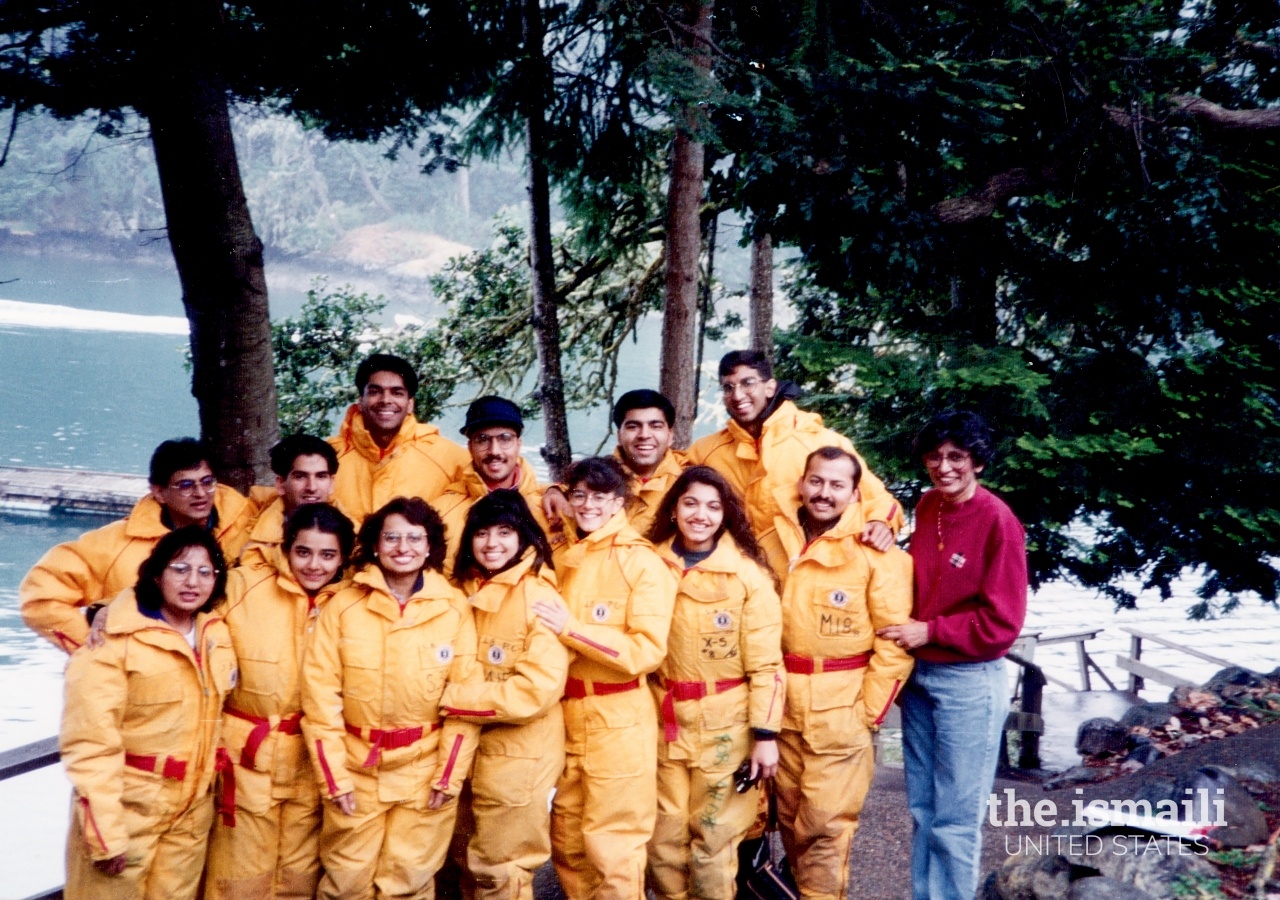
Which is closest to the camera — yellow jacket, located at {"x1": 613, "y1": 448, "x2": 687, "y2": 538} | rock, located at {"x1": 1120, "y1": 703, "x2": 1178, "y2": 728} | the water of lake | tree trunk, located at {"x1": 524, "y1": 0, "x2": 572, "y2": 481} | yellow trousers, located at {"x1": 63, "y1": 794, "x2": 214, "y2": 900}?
yellow trousers, located at {"x1": 63, "y1": 794, "x2": 214, "y2": 900}

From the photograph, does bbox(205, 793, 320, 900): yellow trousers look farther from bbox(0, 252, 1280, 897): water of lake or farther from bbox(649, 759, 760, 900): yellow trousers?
bbox(0, 252, 1280, 897): water of lake

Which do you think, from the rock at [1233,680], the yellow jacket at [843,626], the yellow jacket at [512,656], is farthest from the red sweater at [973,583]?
the rock at [1233,680]

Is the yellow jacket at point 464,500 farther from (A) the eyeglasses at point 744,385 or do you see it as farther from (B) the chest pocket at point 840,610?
(B) the chest pocket at point 840,610

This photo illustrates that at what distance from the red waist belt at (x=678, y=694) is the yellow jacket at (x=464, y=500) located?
0.77 metres

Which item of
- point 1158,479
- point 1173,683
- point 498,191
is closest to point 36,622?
point 1158,479

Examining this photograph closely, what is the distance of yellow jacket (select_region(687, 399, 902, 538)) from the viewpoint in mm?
3830

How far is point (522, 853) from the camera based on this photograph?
3273 mm

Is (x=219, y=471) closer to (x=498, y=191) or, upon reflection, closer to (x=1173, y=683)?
(x=1173, y=683)

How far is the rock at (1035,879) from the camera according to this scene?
3.86 meters

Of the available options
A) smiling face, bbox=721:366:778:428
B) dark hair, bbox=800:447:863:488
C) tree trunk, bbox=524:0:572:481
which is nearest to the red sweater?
dark hair, bbox=800:447:863:488

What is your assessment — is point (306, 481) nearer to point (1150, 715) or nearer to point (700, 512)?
point (700, 512)

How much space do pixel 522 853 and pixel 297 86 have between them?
4.16 metres

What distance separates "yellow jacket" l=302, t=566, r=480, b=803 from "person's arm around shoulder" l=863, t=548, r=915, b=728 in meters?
1.47

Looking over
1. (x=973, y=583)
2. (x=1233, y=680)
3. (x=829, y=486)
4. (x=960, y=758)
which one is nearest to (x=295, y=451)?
(x=829, y=486)
